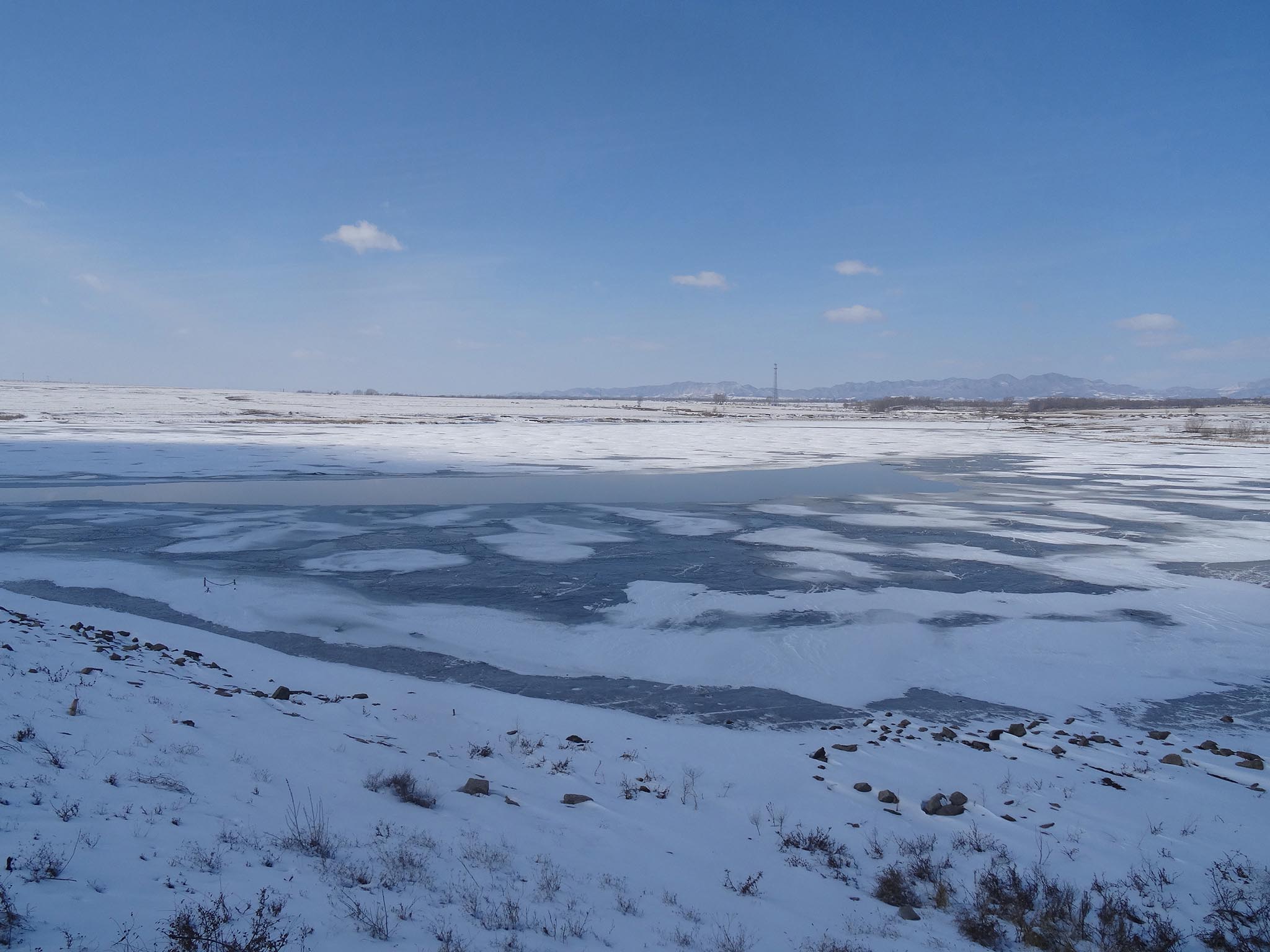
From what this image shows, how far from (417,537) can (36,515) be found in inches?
296

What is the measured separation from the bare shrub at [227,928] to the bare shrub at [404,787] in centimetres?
127

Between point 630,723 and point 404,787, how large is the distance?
6.63ft

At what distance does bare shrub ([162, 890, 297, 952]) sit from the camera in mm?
2812

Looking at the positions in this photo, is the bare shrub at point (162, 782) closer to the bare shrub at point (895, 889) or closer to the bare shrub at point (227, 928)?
the bare shrub at point (227, 928)

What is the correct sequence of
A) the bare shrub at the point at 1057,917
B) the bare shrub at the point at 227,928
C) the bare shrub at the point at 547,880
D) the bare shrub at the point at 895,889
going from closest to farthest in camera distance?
the bare shrub at the point at 227,928
the bare shrub at the point at 1057,917
the bare shrub at the point at 547,880
the bare shrub at the point at 895,889

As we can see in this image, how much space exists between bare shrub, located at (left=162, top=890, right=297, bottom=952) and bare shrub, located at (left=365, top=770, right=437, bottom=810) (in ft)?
4.16

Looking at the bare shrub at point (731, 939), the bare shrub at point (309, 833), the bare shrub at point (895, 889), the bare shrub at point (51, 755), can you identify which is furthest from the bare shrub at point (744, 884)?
the bare shrub at point (51, 755)

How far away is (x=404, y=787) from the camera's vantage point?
452 cm

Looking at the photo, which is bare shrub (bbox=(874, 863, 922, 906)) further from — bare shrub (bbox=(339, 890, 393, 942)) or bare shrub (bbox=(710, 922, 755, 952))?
bare shrub (bbox=(339, 890, 393, 942))

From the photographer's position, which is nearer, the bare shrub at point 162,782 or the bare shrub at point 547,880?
the bare shrub at point 547,880

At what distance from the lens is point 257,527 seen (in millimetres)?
13500

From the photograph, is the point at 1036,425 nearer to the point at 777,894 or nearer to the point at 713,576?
the point at 713,576

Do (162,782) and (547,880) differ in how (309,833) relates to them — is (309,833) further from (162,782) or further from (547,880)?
(547,880)

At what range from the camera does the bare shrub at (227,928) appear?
9.23 feet
